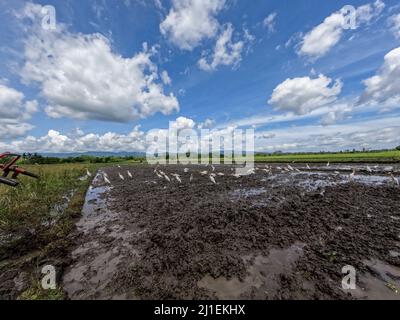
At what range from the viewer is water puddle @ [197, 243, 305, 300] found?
14.2 ft

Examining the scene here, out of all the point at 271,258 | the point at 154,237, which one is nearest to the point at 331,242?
the point at 271,258

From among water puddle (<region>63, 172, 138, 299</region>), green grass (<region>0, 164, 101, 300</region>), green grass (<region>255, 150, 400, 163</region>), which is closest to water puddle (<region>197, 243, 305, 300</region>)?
water puddle (<region>63, 172, 138, 299</region>)

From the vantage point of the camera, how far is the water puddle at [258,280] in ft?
14.2

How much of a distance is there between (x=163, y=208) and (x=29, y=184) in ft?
37.5

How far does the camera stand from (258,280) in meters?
4.75

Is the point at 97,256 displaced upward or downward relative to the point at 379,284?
downward

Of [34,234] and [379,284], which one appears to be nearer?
[379,284]

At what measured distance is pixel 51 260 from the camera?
19.6 ft

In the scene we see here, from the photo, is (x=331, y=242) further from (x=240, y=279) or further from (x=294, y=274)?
(x=240, y=279)

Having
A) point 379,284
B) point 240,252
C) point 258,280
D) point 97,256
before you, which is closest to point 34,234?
point 97,256

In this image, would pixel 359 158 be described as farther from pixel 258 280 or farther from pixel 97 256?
pixel 97 256

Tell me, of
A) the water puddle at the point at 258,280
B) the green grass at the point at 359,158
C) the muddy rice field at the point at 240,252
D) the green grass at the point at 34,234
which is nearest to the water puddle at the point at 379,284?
the muddy rice field at the point at 240,252
